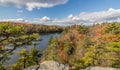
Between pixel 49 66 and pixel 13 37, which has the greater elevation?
pixel 13 37

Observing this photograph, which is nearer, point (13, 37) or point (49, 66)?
point (49, 66)

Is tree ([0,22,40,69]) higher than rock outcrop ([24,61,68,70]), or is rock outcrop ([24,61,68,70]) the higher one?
tree ([0,22,40,69])

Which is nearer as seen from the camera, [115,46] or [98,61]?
[115,46]

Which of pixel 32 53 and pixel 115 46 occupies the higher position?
pixel 115 46

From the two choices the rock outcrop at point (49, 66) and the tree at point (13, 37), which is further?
the tree at point (13, 37)

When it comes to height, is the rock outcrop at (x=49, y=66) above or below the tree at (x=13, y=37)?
below

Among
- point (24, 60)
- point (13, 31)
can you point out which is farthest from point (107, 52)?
point (13, 31)

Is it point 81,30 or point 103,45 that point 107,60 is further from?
point 81,30

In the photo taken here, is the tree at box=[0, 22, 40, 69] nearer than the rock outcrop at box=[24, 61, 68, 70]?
No

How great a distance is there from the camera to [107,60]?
1203 inches

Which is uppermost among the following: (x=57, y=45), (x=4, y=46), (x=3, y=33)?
(x=3, y=33)

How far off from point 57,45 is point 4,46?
160 ft

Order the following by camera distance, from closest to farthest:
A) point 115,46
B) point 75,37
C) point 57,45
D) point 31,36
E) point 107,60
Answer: point 31,36 < point 115,46 < point 107,60 < point 57,45 < point 75,37

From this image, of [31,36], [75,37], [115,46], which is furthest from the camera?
[75,37]
